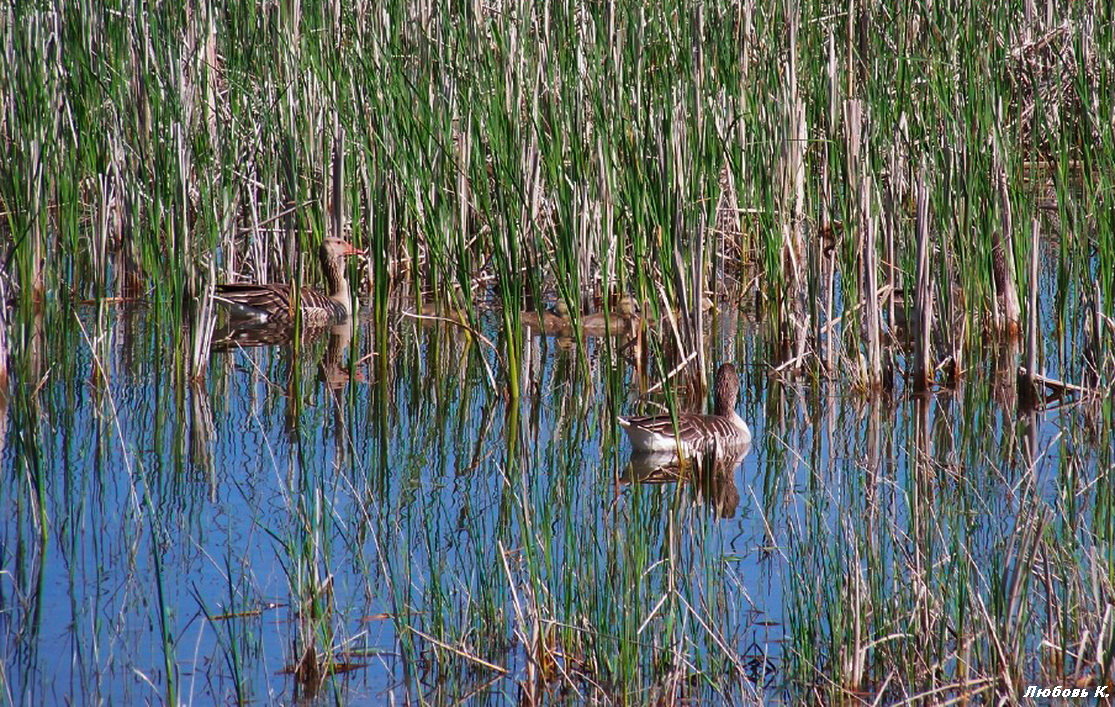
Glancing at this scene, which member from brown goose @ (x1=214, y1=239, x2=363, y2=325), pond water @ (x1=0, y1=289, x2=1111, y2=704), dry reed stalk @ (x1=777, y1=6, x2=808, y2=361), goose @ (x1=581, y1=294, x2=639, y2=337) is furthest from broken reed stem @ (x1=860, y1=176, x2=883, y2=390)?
brown goose @ (x1=214, y1=239, x2=363, y2=325)

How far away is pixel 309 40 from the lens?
839 cm

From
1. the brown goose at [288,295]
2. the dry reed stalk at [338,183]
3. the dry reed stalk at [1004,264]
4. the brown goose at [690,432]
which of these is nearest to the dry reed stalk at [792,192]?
the dry reed stalk at [1004,264]

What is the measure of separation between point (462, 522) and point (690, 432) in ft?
4.13

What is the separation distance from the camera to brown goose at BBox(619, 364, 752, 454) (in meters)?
6.09

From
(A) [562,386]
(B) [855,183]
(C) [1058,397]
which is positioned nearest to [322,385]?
(A) [562,386]

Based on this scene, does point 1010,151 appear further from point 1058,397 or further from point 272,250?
point 272,250

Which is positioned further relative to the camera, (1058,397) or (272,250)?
(272,250)

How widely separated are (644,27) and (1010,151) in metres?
2.15

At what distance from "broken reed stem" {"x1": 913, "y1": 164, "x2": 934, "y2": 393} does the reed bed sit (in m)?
0.03

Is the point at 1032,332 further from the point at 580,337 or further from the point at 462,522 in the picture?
the point at 462,522

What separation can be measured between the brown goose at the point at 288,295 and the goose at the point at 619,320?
138 centimetres

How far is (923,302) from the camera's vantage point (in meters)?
6.82

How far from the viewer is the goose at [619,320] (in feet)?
25.5

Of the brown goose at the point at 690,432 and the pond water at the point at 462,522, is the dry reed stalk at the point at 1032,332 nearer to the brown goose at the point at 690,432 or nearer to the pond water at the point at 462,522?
the pond water at the point at 462,522
